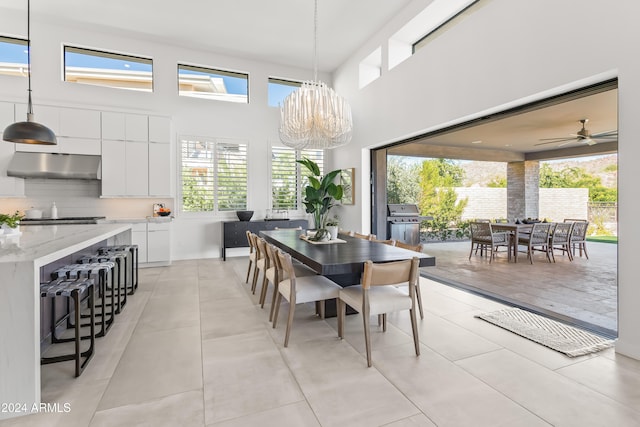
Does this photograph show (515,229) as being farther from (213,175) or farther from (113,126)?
(113,126)

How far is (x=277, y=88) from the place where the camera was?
7.32 meters

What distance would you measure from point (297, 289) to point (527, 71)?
3.16 meters

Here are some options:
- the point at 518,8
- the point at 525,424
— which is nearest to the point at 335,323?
the point at 525,424

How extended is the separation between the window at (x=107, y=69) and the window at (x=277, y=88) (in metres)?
2.43

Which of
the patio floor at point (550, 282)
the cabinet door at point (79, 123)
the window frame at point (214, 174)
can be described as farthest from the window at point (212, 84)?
the patio floor at point (550, 282)

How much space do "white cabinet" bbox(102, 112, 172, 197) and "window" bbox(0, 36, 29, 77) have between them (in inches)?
63.6

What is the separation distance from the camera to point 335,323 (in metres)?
3.22

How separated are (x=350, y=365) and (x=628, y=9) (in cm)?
346

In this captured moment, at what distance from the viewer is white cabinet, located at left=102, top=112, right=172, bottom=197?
18.6ft

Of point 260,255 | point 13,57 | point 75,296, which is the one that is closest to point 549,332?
point 260,255

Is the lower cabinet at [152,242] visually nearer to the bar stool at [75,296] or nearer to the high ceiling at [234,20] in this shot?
the bar stool at [75,296]

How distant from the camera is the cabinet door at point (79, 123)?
5.46 metres

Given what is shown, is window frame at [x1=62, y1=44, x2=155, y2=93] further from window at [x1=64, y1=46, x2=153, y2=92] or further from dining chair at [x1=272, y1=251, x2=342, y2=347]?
dining chair at [x1=272, y1=251, x2=342, y2=347]

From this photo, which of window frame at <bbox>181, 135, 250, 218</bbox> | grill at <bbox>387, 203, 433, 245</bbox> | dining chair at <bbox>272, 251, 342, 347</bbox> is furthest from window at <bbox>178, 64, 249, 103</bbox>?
dining chair at <bbox>272, 251, 342, 347</bbox>
